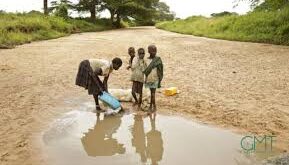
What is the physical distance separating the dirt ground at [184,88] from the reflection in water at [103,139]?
0.80 meters

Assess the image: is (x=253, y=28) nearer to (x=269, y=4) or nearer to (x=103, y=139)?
(x=269, y=4)

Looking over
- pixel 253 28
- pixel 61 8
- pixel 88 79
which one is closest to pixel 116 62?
pixel 88 79

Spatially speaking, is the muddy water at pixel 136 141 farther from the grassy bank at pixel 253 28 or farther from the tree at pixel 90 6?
A: the tree at pixel 90 6

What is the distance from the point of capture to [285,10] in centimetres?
2173

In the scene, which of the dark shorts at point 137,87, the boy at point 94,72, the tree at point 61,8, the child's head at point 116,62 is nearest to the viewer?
the child's head at point 116,62

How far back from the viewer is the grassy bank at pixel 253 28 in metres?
20.7

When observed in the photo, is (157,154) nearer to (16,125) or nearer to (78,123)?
(78,123)

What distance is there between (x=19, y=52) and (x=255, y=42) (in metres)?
11.2

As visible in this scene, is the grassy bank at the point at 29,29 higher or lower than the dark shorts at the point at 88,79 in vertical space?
higher

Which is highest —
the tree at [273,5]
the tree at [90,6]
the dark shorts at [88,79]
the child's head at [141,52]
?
the tree at [90,6]

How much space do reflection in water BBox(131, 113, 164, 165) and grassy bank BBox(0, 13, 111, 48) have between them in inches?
516

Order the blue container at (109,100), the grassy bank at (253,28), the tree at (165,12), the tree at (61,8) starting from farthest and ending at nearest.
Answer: the tree at (165,12) < the tree at (61,8) < the grassy bank at (253,28) < the blue container at (109,100)

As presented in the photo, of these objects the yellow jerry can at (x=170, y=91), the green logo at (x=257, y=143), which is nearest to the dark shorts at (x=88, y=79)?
the yellow jerry can at (x=170, y=91)

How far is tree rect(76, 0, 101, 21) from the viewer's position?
123 ft
